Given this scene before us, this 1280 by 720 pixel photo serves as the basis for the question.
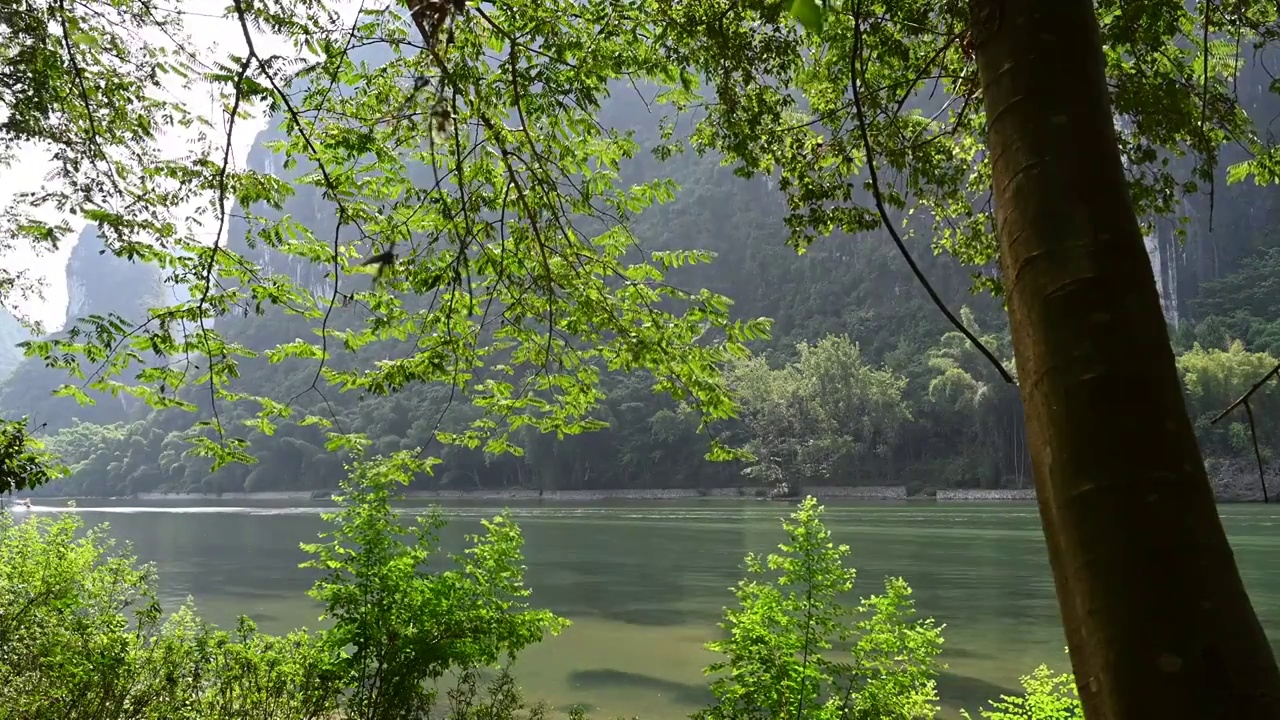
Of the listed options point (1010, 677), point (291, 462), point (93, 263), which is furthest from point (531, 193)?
point (93, 263)

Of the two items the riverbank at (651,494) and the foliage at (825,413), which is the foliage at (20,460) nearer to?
the riverbank at (651,494)

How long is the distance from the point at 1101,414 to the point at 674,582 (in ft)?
56.7

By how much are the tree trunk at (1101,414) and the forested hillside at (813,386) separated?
32657 millimetres

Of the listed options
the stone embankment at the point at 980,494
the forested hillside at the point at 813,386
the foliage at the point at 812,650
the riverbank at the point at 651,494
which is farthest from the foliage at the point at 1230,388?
the foliage at the point at 812,650

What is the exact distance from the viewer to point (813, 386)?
51562 mm

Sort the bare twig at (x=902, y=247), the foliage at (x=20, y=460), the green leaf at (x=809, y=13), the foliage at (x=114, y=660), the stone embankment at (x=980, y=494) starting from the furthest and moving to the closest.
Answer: the stone embankment at (x=980, y=494), the foliage at (x=114, y=660), the foliage at (x=20, y=460), the bare twig at (x=902, y=247), the green leaf at (x=809, y=13)

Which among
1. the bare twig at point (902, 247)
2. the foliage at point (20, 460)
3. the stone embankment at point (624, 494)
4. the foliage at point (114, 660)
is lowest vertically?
the stone embankment at point (624, 494)

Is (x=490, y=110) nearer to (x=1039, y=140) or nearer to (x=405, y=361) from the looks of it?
(x=405, y=361)

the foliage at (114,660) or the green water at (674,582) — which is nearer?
the foliage at (114,660)

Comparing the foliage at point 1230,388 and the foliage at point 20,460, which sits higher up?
the foliage at point 1230,388

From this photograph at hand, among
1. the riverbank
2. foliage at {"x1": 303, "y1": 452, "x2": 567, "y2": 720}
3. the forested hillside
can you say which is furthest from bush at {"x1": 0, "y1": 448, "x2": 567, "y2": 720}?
the riverbank

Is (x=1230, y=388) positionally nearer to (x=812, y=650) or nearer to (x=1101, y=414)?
(x=812, y=650)

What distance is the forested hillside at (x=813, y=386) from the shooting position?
1906 inches

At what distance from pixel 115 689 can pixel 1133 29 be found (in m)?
6.21
